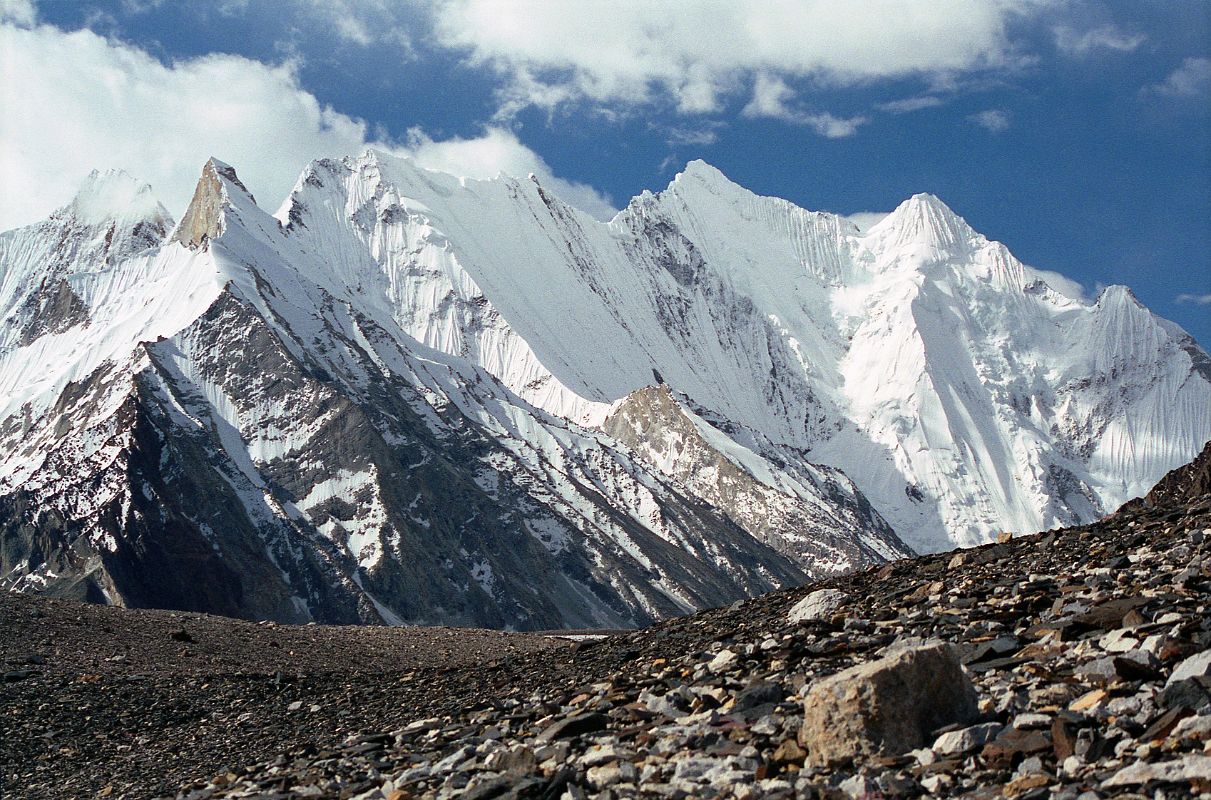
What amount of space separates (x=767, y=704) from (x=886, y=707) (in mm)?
2602

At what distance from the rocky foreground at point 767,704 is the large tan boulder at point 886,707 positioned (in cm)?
2

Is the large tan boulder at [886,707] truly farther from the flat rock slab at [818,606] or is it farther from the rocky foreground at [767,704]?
the flat rock slab at [818,606]

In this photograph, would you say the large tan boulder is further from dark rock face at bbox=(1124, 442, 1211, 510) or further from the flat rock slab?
dark rock face at bbox=(1124, 442, 1211, 510)

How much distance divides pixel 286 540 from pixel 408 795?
6912 inches

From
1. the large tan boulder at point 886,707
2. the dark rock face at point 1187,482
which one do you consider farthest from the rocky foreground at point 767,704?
the dark rock face at point 1187,482

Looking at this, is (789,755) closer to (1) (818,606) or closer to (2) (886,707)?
(2) (886,707)

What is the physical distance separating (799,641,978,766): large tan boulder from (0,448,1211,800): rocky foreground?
2cm

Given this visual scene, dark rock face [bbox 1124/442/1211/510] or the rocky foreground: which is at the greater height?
dark rock face [bbox 1124/442/1211/510]

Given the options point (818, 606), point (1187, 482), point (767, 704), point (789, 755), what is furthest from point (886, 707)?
point (1187, 482)

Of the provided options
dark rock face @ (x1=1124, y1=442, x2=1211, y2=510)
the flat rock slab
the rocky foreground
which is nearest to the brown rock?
the rocky foreground

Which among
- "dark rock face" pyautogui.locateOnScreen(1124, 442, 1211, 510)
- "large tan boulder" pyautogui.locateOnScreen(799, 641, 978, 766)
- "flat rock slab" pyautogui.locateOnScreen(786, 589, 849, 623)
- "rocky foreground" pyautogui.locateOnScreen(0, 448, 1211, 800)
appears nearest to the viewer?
"rocky foreground" pyautogui.locateOnScreen(0, 448, 1211, 800)

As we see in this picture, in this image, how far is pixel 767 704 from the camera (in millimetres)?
15617

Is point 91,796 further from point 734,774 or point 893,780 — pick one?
point 893,780

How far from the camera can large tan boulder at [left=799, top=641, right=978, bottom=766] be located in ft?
43.3
